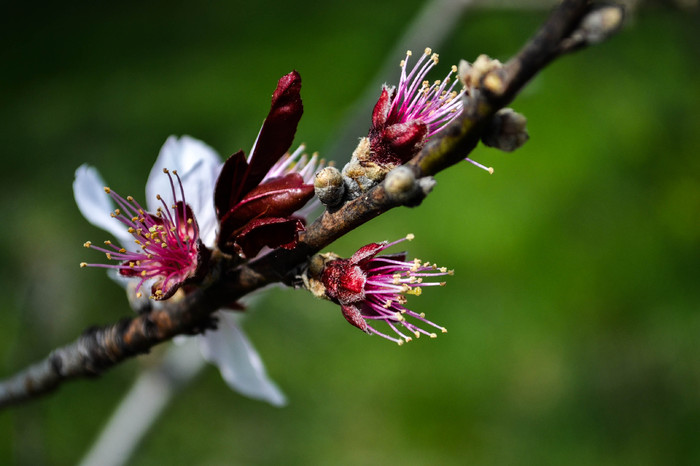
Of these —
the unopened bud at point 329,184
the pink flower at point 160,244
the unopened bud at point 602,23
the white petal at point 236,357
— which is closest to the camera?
the unopened bud at point 602,23

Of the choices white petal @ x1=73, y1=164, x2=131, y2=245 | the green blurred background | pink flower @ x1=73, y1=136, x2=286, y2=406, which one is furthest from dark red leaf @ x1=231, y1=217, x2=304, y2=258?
the green blurred background

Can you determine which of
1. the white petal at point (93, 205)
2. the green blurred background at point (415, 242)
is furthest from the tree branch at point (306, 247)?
the green blurred background at point (415, 242)

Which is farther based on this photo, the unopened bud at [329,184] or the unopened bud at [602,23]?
the unopened bud at [329,184]

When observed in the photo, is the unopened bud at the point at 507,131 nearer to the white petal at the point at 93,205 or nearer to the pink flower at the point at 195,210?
the pink flower at the point at 195,210

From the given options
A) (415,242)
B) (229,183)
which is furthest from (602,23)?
(415,242)

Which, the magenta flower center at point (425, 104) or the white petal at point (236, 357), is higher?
the magenta flower center at point (425, 104)

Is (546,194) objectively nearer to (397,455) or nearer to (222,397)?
(397,455)

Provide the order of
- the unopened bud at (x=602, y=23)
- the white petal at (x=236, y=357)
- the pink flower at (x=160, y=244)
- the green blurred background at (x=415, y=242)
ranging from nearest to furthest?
the unopened bud at (x=602, y=23) → the pink flower at (x=160, y=244) → the white petal at (x=236, y=357) → the green blurred background at (x=415, y=242)

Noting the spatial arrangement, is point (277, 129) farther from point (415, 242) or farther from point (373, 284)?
point (415, 242)
